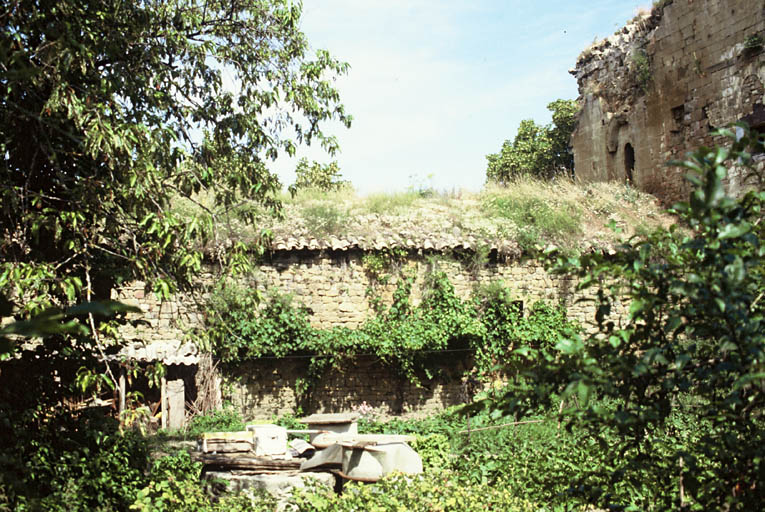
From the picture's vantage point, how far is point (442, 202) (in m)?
16.3

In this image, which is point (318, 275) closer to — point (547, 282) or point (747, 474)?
point (547, 282)

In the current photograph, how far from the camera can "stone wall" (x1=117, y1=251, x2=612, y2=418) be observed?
12828 millimetres

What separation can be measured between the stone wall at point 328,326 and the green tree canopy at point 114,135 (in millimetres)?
5538

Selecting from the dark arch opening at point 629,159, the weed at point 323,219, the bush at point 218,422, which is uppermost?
the dark arch opening at point 629,159

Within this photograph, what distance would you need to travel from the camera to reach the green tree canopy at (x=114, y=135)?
5.38m

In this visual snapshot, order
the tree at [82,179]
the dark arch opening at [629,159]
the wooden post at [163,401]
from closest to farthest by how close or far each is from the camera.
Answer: the tree at [82,179] < the wooden post at [163,401] < the dark arch opening at [629,159]

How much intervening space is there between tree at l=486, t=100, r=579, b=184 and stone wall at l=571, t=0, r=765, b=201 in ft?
16.3

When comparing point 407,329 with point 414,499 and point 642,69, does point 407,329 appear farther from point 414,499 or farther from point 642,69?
Result: point 642,69

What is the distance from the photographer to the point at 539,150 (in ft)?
91.2

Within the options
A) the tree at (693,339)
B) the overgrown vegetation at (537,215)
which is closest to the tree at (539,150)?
the overgrown vegetation at (537,215)

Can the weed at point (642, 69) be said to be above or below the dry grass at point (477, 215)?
above

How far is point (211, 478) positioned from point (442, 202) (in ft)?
33.6

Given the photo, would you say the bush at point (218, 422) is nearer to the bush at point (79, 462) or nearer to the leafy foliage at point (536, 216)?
the bush at point (79, 462)

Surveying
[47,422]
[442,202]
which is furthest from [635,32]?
[47,422]
